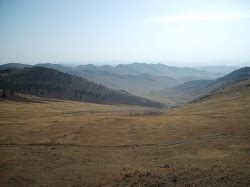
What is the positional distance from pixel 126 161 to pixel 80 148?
1231cm

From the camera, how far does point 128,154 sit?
52156 millimetres

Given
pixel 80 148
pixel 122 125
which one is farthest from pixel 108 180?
pixel 122 125

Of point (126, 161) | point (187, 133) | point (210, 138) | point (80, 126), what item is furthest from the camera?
point (80, 126)

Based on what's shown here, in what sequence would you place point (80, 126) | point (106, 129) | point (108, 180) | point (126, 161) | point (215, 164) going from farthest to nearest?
point (80, 126) < point (106, 129) < point (126, 161) < point (215, 164) < point (108, 180)

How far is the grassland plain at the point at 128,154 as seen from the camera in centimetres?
3809

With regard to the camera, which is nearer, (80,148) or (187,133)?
(80,148)

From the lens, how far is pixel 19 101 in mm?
175125

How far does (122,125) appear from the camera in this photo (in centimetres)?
8138

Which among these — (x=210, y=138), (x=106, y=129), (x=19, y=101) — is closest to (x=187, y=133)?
(x=210, y=138)

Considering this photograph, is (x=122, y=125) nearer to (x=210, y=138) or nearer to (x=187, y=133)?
(x=187, y=133)

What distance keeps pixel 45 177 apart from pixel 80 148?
16.2m

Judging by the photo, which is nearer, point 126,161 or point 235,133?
point 126,161

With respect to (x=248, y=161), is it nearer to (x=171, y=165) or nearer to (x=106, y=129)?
(x=171, y=165)

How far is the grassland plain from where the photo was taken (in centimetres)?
3809
